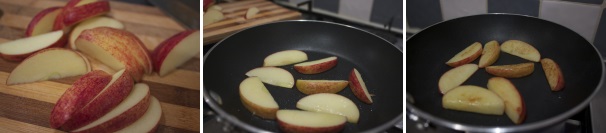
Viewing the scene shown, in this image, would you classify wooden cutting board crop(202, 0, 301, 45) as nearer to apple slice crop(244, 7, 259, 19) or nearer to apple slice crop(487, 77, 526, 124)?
apple slice crop(244, 7, 259, 19)

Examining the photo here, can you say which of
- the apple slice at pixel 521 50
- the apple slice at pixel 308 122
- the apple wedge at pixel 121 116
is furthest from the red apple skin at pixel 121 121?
the apple slice at pixel 521 50

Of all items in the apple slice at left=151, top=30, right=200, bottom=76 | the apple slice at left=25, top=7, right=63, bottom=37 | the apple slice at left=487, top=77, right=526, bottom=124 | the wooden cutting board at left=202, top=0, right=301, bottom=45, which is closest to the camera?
the apple slice at left=487, top=77, right=526, bottom=124

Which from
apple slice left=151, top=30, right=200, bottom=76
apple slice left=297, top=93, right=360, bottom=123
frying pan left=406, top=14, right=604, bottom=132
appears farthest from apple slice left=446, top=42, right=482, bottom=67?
apple slice left=151, top=30, right=200, bottom=76

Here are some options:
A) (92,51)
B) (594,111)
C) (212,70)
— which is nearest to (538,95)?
(594,111)

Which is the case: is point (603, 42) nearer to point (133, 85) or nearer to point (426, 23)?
point (426, 23)

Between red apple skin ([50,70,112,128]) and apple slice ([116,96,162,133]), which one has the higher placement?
red apple skin ([50,70,112,128])

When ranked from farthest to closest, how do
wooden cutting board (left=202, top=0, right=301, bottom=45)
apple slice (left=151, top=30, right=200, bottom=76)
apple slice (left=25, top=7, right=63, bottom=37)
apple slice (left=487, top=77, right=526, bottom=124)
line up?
apple slice (left=25, top=7, right=63, bottom=37) → apple slice (left=151, top=30, right=200, bottom=76) → wooden cutting board (left=202, top=0, right=301, bottom=45) → apple slice (left=487, top=77, right=526, bottom=124)

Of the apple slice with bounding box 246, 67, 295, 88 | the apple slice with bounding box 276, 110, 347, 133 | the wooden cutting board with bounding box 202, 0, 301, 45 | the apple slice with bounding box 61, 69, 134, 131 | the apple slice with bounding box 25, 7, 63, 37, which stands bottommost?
the apple slice with bounding box 61, 69, 134, 131

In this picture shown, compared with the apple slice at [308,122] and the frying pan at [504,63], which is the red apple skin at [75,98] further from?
the frying pan at [504,63]
